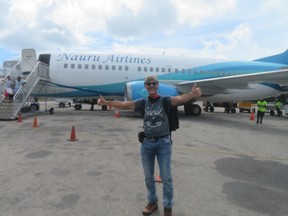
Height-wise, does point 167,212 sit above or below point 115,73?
below

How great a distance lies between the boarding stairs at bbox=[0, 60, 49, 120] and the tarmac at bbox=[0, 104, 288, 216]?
6.17 m

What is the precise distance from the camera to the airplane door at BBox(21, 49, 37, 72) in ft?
58.1

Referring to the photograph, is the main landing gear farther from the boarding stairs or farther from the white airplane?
the boarding stairs

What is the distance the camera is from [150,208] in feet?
12.3

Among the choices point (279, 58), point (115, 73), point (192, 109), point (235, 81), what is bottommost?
point (192, 109)

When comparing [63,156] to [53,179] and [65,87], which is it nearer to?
[53,179]

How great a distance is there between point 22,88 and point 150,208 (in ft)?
44.7

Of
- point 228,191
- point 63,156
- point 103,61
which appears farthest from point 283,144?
point 103,61

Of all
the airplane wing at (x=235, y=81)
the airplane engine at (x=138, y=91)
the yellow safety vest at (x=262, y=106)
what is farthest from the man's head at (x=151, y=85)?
the yellow safety vest at (x=262, y=106)

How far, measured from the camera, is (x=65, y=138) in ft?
29.3

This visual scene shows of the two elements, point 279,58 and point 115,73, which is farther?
point 279,58

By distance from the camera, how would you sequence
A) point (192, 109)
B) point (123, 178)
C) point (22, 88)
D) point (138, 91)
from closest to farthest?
point (123, 178)
point (22, 88)
point (138, 91)
point (192, 109)

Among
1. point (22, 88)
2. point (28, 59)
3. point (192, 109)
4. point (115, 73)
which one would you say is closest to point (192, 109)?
point (192, 109)

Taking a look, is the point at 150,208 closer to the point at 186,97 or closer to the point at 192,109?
the point at 186,97
